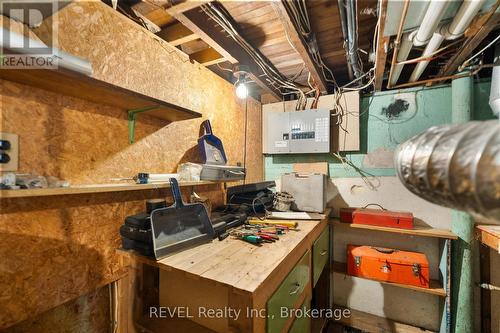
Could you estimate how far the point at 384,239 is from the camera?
1982mm

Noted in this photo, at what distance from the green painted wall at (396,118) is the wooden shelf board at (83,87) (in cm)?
172

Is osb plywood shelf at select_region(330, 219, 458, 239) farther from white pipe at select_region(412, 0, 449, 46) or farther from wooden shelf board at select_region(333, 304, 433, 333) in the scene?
white pipe at select_region(412, 0, 449, 46)

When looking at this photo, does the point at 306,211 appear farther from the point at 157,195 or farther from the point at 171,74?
the point at 171,74

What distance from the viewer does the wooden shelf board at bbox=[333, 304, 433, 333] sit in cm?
181

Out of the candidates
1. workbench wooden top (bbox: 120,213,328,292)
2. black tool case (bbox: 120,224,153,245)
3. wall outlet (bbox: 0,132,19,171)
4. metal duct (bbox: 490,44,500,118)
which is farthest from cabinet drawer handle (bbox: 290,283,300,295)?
metal duct (bbox: 490,44,500,118)

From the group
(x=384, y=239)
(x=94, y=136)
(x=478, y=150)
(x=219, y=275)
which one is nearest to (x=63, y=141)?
(x=94, y=136)

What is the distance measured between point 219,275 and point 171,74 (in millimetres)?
1203

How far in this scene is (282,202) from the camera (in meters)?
1.78

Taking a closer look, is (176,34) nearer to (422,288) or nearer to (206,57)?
(206,57)

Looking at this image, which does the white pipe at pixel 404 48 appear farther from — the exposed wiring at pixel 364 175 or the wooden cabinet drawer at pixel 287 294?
the wooden cabinet drawer at pixel 287 294

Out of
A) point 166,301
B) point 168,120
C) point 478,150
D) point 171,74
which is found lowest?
point 166,301

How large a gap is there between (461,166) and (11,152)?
1.38 meters

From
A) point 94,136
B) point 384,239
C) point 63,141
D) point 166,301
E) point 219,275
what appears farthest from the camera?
point 384,239

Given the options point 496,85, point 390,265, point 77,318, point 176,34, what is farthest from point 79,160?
point 496,85
